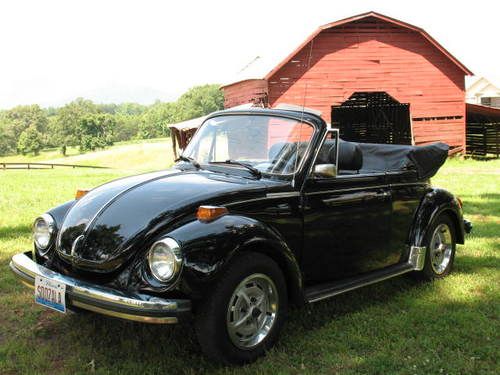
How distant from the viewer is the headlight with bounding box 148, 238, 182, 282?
3.40m

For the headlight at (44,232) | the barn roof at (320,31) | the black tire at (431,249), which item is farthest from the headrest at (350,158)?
the barn roof at (320,31)

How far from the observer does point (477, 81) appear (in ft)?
194

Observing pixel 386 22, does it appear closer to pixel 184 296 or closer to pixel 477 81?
pixel 184 296

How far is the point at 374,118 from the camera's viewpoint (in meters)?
29.7

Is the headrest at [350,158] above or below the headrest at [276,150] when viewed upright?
below

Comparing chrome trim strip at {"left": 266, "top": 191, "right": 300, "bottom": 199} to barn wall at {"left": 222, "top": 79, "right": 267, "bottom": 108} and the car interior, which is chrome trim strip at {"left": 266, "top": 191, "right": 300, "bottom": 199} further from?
barn wall at {"left": 222, "top": 79, "right": 267, "bottom": 108}

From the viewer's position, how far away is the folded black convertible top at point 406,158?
5828 mm

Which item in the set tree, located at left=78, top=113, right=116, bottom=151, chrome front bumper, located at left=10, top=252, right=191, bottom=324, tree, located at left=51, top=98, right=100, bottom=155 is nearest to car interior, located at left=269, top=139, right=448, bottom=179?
chrome front bumper, located at left=10, top=252, right=191, bottom=324

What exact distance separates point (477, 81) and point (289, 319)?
6178 centimetres

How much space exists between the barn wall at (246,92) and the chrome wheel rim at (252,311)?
19745 millimetres

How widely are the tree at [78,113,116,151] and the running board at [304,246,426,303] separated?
122154 millimetres

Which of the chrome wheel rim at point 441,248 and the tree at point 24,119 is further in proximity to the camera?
the tree at point 24,119

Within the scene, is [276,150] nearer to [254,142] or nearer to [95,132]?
[254,142]

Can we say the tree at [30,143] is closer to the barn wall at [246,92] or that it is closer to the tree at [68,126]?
the tree at [68,126]
